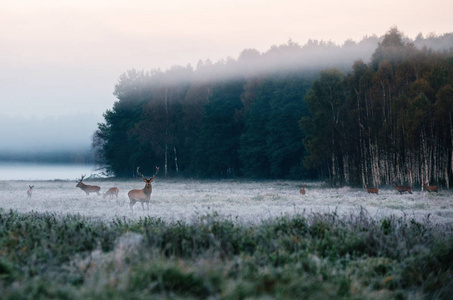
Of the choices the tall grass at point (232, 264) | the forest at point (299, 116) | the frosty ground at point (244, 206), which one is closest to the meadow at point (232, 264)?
the tall grass at point (232, 264)

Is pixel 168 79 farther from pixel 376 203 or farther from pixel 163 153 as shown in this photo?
pixel 376 203

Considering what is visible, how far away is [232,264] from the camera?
516 cm

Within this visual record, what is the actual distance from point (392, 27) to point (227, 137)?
76.6 ft

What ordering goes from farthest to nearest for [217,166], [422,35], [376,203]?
[422,35], [217,166], [376,203]

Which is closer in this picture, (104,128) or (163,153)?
(163,153)

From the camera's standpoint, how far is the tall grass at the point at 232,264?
423 cm

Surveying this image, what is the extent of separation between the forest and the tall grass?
2293 cm

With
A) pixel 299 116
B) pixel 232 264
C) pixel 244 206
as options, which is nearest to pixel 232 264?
pixel 232 264

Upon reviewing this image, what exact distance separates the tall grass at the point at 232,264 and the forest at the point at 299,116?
22932mm

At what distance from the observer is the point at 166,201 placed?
20.7 metres

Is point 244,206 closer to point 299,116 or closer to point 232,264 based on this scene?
point 232,264

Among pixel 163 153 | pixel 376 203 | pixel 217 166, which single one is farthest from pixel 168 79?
pixel 376 203

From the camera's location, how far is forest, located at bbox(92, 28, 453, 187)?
98.8 ft

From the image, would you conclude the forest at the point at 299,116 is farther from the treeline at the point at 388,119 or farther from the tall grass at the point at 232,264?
the tall grass at the point at 232,264
